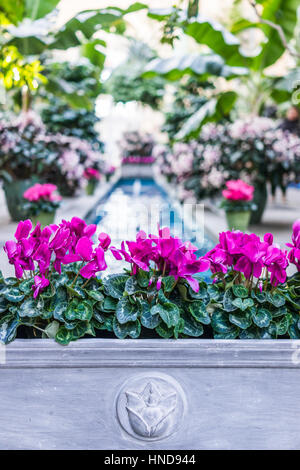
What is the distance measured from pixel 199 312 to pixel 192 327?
0.06m

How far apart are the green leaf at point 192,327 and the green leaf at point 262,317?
0.59ft

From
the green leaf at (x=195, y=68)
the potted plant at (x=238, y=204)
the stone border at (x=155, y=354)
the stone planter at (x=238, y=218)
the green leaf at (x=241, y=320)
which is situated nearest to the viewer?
the stone border at (x=155, y=354)

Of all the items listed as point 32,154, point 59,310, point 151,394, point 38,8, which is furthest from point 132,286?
point 38,8

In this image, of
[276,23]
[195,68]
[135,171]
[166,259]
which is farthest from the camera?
[135,171]

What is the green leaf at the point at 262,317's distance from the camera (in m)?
1.64

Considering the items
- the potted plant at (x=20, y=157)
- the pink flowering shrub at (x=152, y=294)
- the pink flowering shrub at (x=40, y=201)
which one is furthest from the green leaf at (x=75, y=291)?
the potted plant at (x=20, y=157)

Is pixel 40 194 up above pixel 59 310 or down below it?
above

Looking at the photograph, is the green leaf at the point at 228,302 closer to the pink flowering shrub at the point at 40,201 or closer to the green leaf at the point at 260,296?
the green leaf at the point at 260,296

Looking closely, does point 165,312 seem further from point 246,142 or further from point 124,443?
point 246,142

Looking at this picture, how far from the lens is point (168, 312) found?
1642 mm

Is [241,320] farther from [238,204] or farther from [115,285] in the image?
[238,204]

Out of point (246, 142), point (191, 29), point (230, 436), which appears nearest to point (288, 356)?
point (230, 436)

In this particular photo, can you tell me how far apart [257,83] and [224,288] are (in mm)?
5755

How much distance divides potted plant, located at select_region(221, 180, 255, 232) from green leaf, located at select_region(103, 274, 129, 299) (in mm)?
3606
